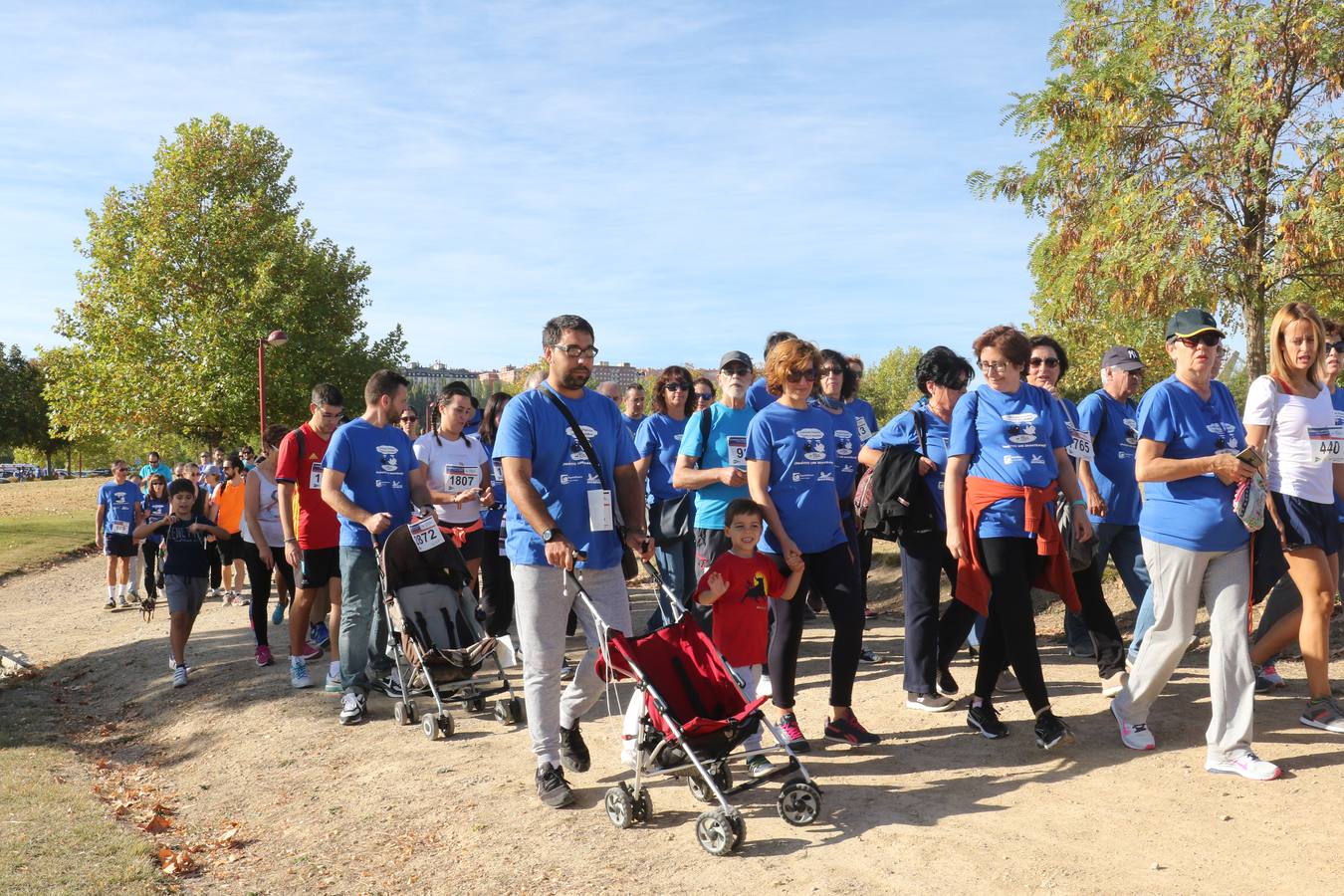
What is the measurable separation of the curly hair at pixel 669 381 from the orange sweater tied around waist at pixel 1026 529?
118 inches

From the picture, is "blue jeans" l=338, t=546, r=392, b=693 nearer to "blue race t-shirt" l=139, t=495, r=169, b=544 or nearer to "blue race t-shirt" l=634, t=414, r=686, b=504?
"blue race t-shirt" l=634, t=414, r=686, b=504

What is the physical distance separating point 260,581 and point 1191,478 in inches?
299

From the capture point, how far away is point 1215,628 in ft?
16.5

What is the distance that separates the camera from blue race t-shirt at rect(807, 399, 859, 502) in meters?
6.00

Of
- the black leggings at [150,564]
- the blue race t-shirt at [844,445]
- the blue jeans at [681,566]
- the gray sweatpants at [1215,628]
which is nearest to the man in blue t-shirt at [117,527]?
the black leggings at [150,564]

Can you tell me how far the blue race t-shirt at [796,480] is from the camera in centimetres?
568

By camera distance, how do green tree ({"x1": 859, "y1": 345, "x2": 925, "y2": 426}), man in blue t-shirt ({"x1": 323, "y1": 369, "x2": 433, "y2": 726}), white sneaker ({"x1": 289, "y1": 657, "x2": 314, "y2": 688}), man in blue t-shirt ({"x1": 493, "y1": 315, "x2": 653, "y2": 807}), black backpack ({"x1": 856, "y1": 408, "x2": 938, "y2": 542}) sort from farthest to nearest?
green tree ({"x1": 859, "y1": 345, "x2": 925, "y2": 426}) → white sneaker ({"x1": 289, "y1": 657, "x2": 314, "y2": 688}) → man in blue t-shirt ({"x1": 323, "y1": 369, "x2": 433, "y2": 726}) → black backpack ({"x1": 856, "y1": 408, "x2": 938, "y2": 542}) → man in blue t-shirt ({"x1": 493, "y1": 315, "x2": 653, "y2": 807})

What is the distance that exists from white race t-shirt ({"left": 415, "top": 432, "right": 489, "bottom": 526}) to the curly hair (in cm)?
148

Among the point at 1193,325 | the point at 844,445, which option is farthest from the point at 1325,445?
the point at 844,445

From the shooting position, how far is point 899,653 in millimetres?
8539

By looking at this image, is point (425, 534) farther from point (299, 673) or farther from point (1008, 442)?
point (1008, 442)

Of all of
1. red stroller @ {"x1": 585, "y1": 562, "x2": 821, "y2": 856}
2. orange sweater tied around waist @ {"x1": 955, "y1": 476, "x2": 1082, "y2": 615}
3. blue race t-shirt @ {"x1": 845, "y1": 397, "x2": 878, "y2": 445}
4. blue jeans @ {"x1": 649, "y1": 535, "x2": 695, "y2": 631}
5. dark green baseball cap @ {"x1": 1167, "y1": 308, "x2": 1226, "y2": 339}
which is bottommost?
red stroller @ {"x1": 585, "y1": 562, "x2": 821, "y2": 856}

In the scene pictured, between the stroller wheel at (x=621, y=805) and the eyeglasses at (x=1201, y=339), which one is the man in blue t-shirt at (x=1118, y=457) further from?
the stroller wheel at (x=621, y=805)

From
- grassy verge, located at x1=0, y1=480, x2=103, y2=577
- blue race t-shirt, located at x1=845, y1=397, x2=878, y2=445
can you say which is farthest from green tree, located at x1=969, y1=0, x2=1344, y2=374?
grassy verge, located at x1=0, y1=480, x2=103, y2=577
